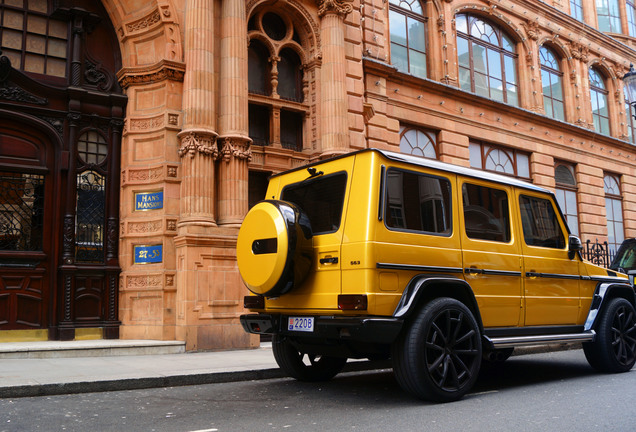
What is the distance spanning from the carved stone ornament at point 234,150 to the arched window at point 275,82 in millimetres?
1772

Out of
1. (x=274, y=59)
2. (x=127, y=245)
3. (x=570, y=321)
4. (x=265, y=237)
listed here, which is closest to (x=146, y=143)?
(x=127, y=245)

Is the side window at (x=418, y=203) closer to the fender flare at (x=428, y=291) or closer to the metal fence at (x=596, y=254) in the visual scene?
the fender flare at (x=428, y=291)

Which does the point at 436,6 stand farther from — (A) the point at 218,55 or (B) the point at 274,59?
(A) the point at 218,55

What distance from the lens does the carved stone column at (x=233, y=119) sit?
11820 mm

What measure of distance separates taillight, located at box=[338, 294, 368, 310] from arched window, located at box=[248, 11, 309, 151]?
8554 millimetres

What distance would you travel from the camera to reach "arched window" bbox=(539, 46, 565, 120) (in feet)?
78.4

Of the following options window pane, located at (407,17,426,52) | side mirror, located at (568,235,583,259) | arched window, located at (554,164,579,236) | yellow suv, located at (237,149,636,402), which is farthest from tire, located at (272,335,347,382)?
arched window, located at (554,164,579,236)

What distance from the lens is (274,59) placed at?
45.5 ft

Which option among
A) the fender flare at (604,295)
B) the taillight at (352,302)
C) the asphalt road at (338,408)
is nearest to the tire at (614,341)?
the fender flare at (604,295)

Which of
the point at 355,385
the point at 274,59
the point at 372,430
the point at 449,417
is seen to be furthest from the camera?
the point at 274,59

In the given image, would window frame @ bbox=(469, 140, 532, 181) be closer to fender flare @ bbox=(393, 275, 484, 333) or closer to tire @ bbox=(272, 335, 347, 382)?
tire @ bbox=(272, 335, 347, 382)

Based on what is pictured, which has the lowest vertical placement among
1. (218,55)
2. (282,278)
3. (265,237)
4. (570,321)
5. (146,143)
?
(570,321)

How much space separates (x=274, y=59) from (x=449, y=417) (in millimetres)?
10692

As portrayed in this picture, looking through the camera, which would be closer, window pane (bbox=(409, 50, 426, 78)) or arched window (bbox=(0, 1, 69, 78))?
arched window (bbox=(0, 1, 69, 78))
